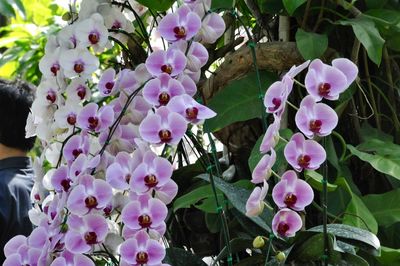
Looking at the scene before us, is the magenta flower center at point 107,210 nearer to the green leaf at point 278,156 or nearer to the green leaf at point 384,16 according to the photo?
the green leaf at point 278,156

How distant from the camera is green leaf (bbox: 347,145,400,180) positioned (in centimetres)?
108

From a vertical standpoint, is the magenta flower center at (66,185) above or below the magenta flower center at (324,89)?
below

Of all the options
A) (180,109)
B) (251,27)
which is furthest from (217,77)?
(180,109)

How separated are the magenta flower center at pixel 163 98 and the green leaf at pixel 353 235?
9.6 inches

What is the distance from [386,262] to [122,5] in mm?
527

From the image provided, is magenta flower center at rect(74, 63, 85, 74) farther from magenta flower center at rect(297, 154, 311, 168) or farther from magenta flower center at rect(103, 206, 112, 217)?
magenta flower center at rect(297, 154, 311, 168)

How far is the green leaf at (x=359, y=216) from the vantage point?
3.43 feet

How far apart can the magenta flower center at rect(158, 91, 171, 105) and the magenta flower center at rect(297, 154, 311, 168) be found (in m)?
0.18

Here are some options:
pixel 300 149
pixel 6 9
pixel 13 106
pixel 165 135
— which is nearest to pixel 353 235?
pixel 300 149

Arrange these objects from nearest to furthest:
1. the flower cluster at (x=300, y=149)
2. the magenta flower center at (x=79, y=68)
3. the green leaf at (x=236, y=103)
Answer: the flower cluster at (x=300, y=149) → the magenta flower center at (x=79, y=68) → the green leaf at (x=236, y=103)

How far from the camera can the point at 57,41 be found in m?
1.07

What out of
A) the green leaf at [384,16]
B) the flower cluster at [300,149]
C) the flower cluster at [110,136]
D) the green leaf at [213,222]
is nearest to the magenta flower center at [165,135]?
the flower cluster at [110,136]

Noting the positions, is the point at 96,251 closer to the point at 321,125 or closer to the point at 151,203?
the point at 151,203

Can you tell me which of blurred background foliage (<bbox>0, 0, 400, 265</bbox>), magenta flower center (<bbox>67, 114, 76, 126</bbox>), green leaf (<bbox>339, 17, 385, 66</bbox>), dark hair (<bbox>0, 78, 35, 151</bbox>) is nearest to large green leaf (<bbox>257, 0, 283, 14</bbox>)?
blurred background foliage (<bbox>0, 0, 400, 265</bbox>)
